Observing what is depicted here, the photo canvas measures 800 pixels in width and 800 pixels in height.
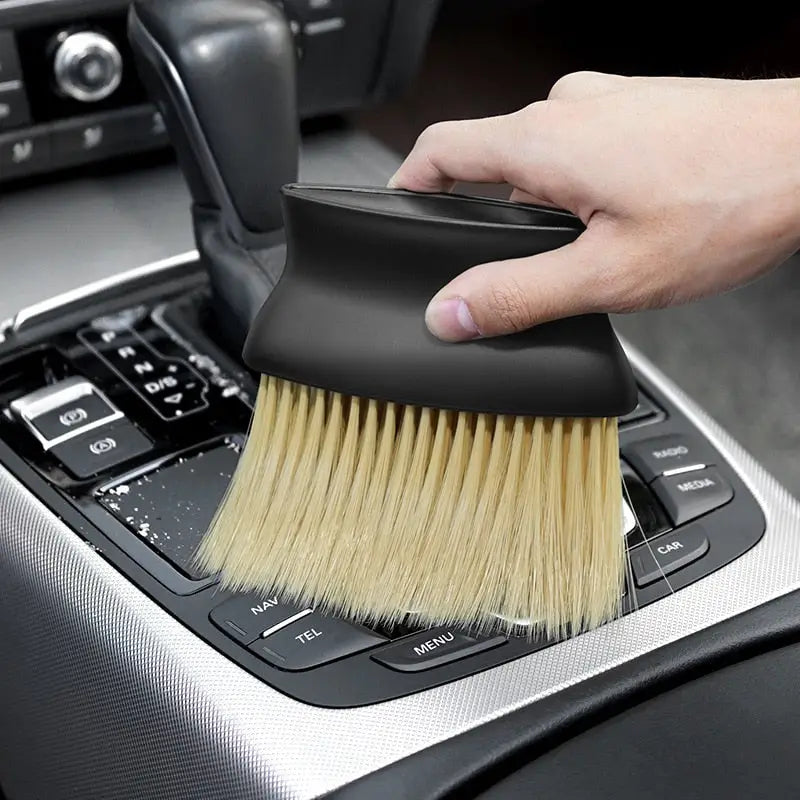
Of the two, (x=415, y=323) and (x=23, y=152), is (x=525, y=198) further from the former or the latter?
(x=23, y=152)

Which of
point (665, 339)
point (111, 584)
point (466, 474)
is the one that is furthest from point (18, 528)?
point (665, 339)

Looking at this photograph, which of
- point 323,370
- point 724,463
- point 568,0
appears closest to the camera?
point 323,370

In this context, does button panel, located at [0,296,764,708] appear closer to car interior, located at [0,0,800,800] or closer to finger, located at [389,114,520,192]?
car interior, located at [0,0,800,800]

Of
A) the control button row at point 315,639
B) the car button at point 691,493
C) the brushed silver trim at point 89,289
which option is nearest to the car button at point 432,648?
the control button row at point 315,639

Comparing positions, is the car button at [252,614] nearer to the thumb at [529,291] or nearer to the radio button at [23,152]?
the thumb at [529,291]

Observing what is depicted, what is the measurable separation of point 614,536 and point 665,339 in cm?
37

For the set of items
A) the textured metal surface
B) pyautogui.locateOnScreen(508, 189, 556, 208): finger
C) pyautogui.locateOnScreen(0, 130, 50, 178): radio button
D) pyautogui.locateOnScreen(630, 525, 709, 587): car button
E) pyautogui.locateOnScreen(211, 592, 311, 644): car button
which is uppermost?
pyautogui.locateOnScreen(508, 189, 556, 208): finger

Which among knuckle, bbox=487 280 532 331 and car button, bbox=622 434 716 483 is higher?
knuckle, bbox=487 280 532 331

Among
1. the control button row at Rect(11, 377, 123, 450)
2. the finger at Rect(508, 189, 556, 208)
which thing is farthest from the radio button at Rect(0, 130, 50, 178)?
the finger at Rect(508, 189, 556, 208)

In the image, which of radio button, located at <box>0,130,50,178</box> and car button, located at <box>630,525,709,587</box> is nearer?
car button, located at <box>630,525,709,587</box>

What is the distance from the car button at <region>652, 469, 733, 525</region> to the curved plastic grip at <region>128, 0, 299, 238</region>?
0.19 meters

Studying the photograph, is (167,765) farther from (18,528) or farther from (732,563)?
(732,563)

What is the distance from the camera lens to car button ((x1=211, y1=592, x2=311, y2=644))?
43 centimetres

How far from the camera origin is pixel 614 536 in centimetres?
45
